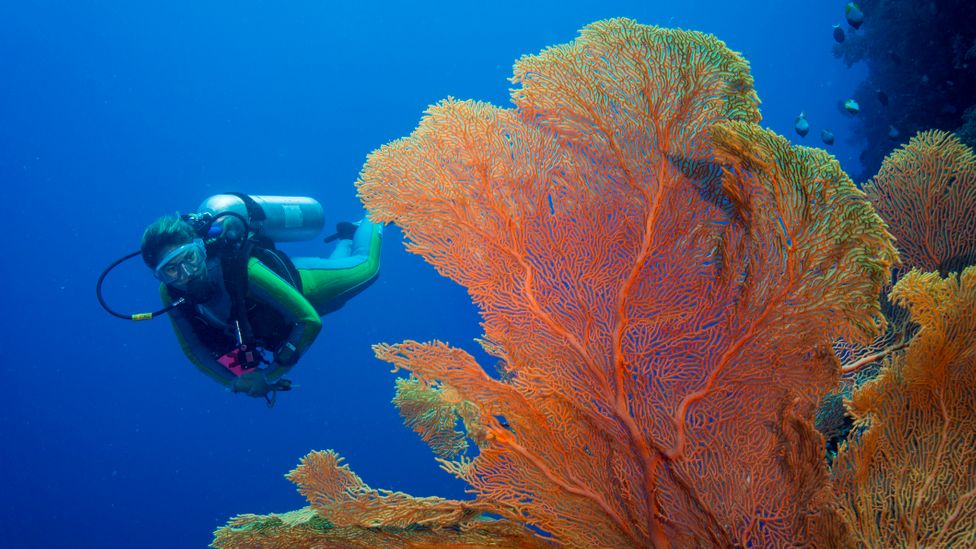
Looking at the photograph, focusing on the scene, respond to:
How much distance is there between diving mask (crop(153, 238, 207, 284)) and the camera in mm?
4465

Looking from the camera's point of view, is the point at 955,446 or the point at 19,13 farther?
the point at 19,13

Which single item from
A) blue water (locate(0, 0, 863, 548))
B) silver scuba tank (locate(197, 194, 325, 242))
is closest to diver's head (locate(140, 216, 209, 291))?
silver scuba tank (locate(197, 194, 325, 242))

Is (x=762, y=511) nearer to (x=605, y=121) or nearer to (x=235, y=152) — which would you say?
(x=605, y=121)

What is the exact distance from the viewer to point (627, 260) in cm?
270

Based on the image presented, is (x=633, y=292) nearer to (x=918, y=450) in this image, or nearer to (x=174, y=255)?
(x=918, y=450)

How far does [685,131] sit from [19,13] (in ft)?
201

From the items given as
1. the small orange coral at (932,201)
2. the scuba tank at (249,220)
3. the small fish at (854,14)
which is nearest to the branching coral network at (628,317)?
the small orange coral at (932,201)

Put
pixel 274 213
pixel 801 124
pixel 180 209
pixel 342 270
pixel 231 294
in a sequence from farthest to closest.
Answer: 1. pixel 180 209
2. pixel 801 124
3. pixel 342 270
4. pixel 274 213
5. pixel 231 294

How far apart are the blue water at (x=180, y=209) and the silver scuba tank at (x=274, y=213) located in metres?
31.3

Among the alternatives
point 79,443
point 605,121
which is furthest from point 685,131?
point 79,443

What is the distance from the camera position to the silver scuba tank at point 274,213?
5625 mm

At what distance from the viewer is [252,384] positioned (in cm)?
513

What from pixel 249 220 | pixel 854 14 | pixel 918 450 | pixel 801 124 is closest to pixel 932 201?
pixel 918 450

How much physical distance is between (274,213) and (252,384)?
2.78 metres
